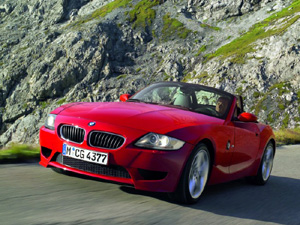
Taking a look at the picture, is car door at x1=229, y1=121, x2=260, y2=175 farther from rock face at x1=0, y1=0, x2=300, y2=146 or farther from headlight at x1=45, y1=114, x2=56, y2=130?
rock face at x1=0, y1=0, x2=300, y2=146

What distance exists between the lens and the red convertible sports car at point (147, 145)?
3.97 meters

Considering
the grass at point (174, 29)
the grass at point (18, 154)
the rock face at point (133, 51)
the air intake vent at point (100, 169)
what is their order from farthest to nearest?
1. the grass at point (174, 29)
2. the rock face at point (133, 51)
3. the grass at point (18, 154)
4. the air intake vent at point (100, 169)

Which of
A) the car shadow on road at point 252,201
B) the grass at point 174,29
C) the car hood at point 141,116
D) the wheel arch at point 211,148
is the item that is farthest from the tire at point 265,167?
the grass at point 174,29

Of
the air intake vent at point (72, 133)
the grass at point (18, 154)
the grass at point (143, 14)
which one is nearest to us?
the air intake vent at point (72, 133)

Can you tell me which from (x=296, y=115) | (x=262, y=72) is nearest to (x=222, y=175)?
(x=296, y=115)

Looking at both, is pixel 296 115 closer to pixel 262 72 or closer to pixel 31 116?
pixel 262 72

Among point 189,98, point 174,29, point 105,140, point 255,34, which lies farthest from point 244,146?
point 174,29

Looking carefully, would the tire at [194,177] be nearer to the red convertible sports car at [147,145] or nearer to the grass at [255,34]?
the red convertible sports car at [147,145]

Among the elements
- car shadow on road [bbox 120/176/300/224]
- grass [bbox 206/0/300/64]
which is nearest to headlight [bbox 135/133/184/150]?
car shadow on road [bbox 120/176/300/224]

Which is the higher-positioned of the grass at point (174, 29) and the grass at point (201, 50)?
the grass at point (174, 29)

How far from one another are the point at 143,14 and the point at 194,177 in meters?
83.1

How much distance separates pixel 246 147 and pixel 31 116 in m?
74.3

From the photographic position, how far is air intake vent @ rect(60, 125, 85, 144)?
419 centimetres

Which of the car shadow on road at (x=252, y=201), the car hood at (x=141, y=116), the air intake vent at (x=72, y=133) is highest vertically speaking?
the car hood at (x=141, y=116)
